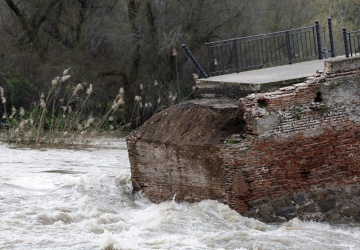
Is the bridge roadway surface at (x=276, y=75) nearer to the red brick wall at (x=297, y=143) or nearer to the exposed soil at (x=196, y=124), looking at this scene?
the exposed soil at (x=196, y=124)

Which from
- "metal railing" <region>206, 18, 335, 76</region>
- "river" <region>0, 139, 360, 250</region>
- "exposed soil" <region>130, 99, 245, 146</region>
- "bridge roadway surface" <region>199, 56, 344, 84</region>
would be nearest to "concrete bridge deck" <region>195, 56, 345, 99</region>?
"bridge roadway surface" <region>199, 56, 344, 84</region>

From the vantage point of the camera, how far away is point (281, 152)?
555 inches

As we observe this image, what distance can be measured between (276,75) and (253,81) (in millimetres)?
929

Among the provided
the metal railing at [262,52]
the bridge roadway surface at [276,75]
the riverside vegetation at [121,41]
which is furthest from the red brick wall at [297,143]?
the riverside vegetation at [121,41]

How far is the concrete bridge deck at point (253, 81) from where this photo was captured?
590 inches

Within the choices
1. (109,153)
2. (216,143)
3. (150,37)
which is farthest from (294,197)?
(150,37)

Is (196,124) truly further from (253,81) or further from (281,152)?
(281,152)

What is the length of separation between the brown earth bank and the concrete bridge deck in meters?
0.53

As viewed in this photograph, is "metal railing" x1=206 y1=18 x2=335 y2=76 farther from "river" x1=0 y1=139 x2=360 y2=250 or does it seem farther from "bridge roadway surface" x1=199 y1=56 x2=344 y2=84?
"river" x1=0 y1=139 x2=360 y2=250

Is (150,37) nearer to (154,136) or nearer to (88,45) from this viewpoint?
(88,45)

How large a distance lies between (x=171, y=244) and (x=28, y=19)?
23025mm

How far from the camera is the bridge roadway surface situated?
50.1ft

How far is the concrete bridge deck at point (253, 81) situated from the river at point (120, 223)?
237 cm

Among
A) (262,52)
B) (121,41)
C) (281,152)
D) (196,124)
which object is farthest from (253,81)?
(121,41)
